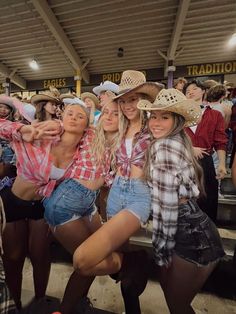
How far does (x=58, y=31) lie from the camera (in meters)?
6.84

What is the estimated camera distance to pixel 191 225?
1.20 metres

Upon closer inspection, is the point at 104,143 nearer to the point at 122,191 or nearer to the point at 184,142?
the point at 122,191

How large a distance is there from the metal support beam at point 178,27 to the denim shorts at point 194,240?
5.90 metres

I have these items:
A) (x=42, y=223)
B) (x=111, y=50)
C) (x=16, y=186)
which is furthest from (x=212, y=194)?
(x=111, y=50)

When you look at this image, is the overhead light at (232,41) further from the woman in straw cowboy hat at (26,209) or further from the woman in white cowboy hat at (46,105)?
the woman in straw cowboy hat at (26,209)

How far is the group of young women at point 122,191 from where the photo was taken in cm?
116

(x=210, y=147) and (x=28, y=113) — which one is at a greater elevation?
(x=28, y=113)

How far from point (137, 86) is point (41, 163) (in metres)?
0.76

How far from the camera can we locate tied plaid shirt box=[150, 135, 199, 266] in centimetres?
115

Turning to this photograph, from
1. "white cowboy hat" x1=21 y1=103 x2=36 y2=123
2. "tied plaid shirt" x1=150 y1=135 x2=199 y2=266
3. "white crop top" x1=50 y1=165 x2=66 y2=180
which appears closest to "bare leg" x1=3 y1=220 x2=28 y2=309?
"white crop top" x1=50 y1=165 x2=66 y2=180

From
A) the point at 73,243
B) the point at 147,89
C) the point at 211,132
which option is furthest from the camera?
the point at 211,132

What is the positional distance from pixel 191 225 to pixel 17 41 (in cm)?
859

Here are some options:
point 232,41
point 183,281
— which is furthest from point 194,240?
point 232,41

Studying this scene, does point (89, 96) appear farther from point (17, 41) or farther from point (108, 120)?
point (17, 41)
